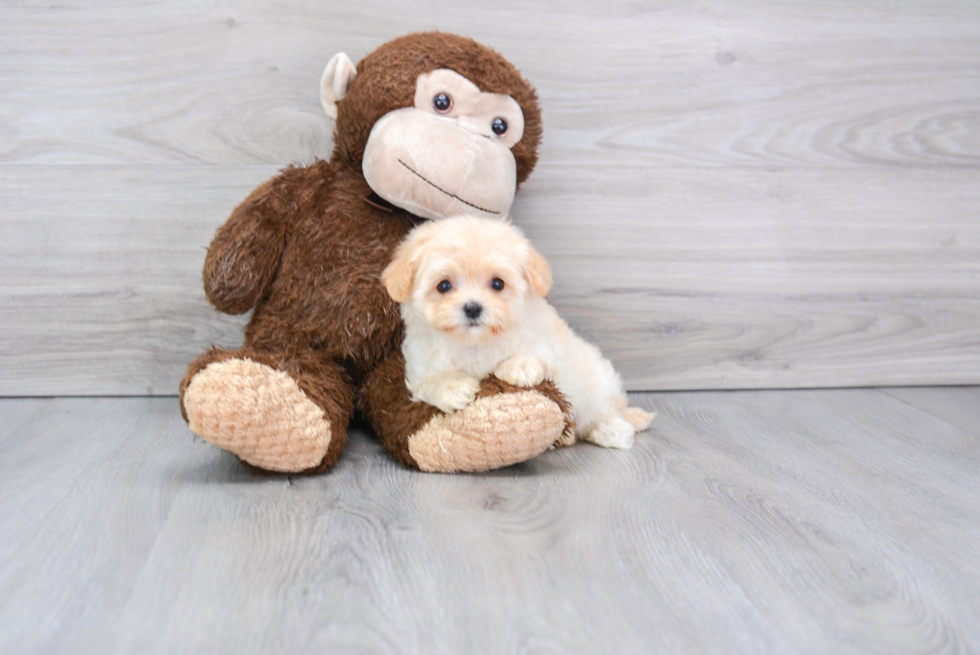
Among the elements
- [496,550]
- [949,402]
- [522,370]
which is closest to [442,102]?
[522,370]

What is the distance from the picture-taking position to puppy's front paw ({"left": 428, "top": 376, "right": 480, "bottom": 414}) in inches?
39.6

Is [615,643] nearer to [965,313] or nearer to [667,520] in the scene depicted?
[667,520]

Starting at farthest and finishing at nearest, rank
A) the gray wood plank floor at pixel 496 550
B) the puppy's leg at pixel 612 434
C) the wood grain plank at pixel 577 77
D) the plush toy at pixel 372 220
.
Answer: the wood grain plank at pixel 577 77 → the puppy's leg at pixel 612 434 → the plush toy at pixel 372 220 → the gray wood plank floor at pixel 496 550

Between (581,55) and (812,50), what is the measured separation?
467 millimetres

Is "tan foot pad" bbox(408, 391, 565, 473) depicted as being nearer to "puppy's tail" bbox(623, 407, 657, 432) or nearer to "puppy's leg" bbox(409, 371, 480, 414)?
"puppy's leg" bbox(409, 371, 480, 414)

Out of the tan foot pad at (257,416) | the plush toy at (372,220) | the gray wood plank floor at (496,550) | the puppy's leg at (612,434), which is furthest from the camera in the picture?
the puppy's leg at (612,434)

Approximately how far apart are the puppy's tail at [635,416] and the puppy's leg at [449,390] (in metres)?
0.35

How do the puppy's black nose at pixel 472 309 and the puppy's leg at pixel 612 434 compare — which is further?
the puppy's leg at pixel 612 434

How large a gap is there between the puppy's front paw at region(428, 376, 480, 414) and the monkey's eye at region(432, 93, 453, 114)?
1.40 feet

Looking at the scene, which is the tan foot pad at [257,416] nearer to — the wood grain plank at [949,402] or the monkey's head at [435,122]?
the monkey's head at [435,122]

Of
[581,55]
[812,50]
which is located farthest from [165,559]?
[812,50]

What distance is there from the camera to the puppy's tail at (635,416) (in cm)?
127

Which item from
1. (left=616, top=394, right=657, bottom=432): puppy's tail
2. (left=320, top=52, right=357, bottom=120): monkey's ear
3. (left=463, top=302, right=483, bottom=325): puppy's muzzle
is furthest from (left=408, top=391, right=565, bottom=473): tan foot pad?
(left=320, top=52, right=357, bottom=120): monkey's ear

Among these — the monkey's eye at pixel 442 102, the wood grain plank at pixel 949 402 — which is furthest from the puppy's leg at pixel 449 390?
the wood grain plank at pixel 949 402
